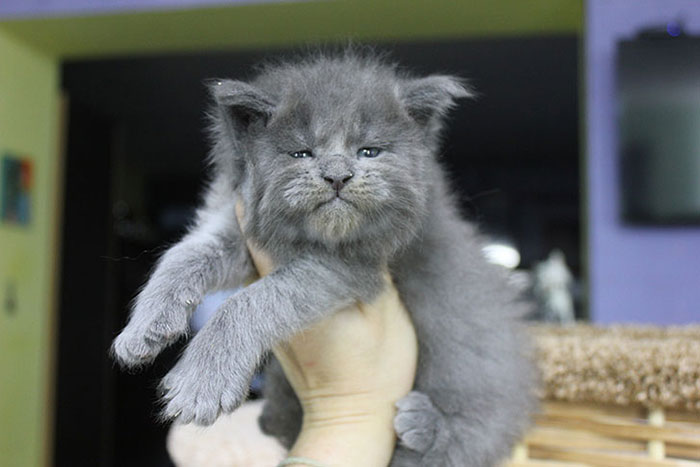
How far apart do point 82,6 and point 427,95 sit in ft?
7.72

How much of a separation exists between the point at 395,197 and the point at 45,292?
2.88m

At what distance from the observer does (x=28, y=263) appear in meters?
3.25

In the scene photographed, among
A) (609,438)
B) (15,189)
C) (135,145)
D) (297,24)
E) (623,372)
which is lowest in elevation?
(609,438)

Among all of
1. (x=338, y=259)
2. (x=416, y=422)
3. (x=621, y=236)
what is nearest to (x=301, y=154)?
(x=338, y=259)

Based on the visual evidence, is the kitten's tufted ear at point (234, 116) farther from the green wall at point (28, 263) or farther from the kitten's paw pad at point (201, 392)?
the green wall at point (28, 263)

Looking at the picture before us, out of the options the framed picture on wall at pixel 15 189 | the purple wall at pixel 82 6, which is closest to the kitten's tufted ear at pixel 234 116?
the purple wall at pixel 82 6

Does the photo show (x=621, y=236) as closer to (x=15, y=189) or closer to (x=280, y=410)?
(x=280, y=410)

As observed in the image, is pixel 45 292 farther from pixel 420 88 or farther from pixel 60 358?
pixel 420 88

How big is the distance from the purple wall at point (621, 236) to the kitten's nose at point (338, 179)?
1.79 meters

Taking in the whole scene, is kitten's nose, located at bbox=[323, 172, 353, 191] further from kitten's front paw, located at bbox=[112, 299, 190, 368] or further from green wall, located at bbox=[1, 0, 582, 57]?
green wall, located at bbox=[1, 0, 582, 57]

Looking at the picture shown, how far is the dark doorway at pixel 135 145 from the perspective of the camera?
3.83 m

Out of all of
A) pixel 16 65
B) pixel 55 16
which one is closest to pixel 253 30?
pixel 55 16

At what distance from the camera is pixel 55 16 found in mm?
2994

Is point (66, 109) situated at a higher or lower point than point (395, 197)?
higher
